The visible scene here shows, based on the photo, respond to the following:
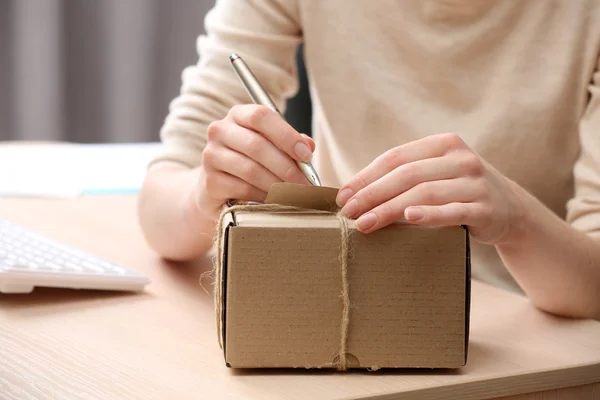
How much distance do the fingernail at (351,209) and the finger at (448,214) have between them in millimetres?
37

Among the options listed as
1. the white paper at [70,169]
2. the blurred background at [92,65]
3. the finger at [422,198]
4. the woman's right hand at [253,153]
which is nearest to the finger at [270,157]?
the woman's right hand at [253,153]

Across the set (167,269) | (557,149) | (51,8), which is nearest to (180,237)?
(167,269)

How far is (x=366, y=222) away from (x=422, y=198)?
5cm

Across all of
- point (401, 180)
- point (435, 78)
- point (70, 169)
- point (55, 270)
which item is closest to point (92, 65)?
point (70, 169)

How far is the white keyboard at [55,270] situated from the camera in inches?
30.0

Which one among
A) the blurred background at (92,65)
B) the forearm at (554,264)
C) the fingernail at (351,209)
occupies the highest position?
the fingernail at (351,209)

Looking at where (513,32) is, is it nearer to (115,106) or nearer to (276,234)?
(276,234)

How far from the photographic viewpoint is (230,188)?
70 centimetres

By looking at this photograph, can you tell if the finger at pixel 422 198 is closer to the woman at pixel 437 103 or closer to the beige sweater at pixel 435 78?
the woman at pixel 437 103

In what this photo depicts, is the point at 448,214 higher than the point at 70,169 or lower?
higher

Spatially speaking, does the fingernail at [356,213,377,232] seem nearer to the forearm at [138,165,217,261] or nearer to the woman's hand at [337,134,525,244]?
the woman's hand at [337,134,525,244]

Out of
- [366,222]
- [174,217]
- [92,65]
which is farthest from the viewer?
[92,65]

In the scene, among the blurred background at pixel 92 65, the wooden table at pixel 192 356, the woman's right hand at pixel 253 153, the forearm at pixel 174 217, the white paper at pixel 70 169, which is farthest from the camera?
the blurred background at pixel 92 65

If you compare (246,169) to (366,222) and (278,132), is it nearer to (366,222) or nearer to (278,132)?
(278,132)
